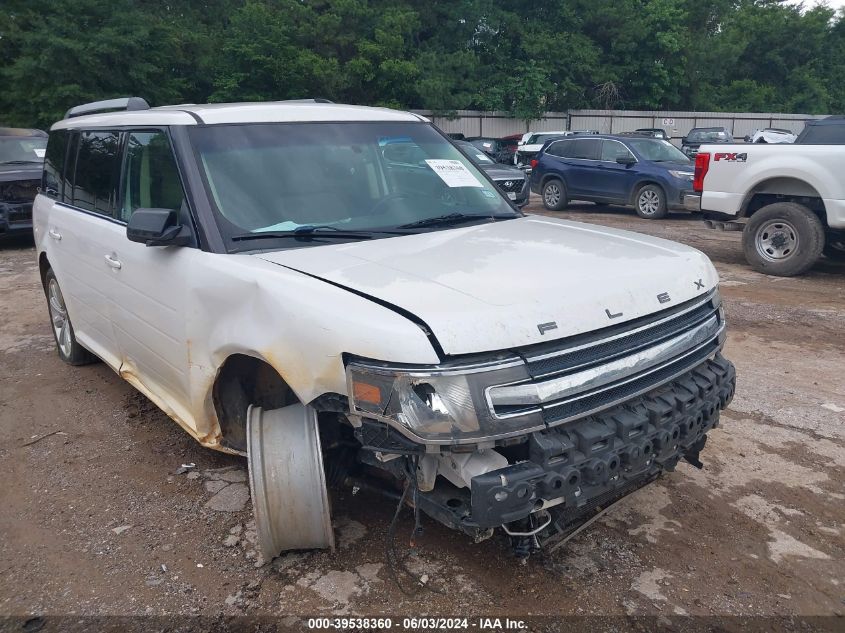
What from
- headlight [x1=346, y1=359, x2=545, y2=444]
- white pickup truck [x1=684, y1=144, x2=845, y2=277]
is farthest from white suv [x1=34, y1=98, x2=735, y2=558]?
white pickup truck [x1=684, y1=144, x2=845, y2=277]

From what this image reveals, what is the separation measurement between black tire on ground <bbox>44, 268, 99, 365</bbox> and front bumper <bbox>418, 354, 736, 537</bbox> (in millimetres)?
3998

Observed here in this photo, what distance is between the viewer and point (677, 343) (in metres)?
2.98

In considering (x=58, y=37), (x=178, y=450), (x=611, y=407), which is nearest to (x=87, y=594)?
(x=178, y=450)

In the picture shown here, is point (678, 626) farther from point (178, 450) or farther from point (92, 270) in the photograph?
point (92, 270)

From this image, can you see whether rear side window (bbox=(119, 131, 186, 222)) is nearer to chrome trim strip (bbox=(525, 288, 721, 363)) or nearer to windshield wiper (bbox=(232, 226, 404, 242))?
windshield wiper (bbox=(232, 226, 404, 242))

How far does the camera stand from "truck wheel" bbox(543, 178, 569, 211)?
52.2 ft

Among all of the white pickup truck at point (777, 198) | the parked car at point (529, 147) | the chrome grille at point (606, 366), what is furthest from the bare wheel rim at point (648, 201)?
the chrome grille at point (606, 366)

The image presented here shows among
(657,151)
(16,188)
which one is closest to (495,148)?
(657,151)

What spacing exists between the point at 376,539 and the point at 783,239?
24.9 feet

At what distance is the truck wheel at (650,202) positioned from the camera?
1399 cm

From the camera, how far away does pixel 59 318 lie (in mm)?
5668

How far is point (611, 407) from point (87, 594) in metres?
2.27

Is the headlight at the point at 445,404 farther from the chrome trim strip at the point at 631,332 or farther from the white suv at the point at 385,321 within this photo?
the chrome trim strip at the point at 631,332

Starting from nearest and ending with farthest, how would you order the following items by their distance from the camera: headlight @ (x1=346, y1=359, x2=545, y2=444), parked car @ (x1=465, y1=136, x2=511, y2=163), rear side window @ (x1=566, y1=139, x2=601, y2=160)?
headlight @ (x1=346, y1=359, x2=545, y2=444)
rear side window @ (x1=566, y1=139, x2=601, y2=160)
parked car @ (x1=465, y1=136, x2=511, y2=163)
